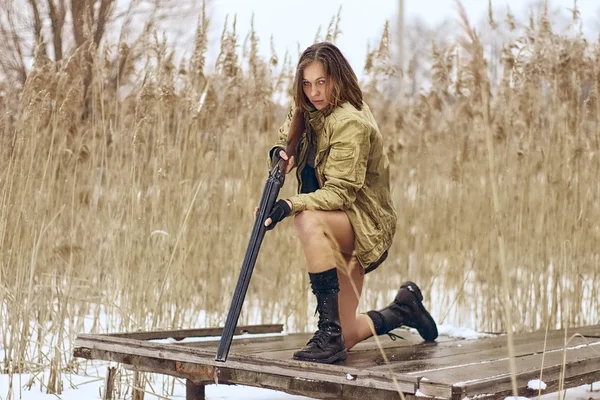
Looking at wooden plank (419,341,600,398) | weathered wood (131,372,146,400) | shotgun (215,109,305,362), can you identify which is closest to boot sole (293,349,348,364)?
shotgun (215,109,305,362)

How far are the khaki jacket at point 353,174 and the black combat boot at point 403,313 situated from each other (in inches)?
14.9

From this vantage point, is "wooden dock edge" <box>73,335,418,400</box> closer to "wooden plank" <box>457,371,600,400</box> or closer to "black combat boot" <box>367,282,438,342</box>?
"wooden plank" <box>457,371,600,400</box>

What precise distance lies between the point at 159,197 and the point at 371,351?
1.18 m

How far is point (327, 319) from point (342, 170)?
446 mm

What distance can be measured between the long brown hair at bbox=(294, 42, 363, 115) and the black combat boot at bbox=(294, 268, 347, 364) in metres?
0.52

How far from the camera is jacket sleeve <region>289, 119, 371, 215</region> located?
2551mm

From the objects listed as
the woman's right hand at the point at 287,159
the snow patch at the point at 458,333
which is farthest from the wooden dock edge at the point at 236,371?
the snow patch at the point at 458,333

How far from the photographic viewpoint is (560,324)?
4.14 meters

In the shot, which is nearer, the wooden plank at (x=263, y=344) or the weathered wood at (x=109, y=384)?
the weathered wood at (x=109, y=384)

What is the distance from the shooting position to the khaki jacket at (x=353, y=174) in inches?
101

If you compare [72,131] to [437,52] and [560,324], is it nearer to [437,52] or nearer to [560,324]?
[437,52]

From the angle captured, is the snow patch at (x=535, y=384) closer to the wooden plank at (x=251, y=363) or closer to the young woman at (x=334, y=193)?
the wooden plank at (x=251, y=363)

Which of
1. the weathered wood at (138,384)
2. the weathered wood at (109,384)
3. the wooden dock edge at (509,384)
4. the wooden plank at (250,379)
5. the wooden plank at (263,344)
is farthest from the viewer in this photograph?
the weathered wood at (138,384)

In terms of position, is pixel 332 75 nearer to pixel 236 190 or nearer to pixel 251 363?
pixel 251 363
